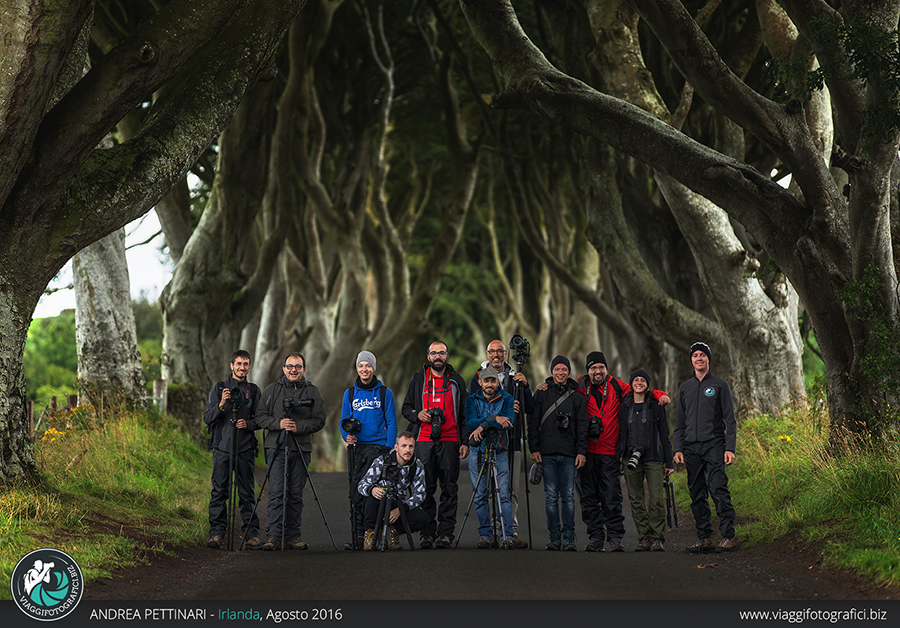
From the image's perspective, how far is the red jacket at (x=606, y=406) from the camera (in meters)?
9.77

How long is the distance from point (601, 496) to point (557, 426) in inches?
36.0

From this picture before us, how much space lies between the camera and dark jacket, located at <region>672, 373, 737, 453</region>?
365 inches

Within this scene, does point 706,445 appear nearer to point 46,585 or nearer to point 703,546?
point 703,546

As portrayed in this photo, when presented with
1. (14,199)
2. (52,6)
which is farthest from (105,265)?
(52,6)

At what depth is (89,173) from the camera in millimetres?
9430

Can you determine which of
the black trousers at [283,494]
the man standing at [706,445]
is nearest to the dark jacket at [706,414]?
the man standing at [706,445]

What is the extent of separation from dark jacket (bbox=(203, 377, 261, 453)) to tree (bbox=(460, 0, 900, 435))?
5115mm

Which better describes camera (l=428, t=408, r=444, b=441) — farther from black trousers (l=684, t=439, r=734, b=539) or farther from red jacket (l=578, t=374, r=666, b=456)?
black trousers (l=684, t=439, r=734, b=539)

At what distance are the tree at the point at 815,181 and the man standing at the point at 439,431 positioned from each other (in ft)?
12.0

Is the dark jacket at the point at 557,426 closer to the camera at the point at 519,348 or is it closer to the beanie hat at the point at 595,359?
the beanie hat at the point at 595,359

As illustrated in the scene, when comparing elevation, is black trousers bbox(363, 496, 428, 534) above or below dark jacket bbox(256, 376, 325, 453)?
below

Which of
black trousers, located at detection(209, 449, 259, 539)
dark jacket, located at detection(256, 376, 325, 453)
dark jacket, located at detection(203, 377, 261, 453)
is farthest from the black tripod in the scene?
dark jacket, located at detection(203, 377, 261, 453)

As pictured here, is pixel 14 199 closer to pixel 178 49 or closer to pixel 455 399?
pixel 178 49

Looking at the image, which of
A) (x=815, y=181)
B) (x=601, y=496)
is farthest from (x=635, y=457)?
(x=815, y=181)
